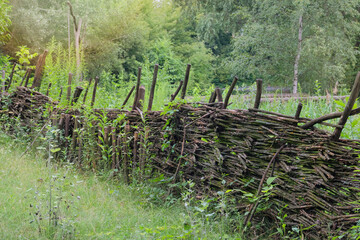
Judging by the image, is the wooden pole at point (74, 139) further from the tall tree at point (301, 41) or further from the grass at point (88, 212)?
the tall tree at point (301, 41)

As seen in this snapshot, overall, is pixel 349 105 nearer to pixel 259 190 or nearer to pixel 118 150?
pixel 259 190

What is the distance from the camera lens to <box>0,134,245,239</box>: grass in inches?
123

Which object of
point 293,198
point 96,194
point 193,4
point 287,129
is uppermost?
point 193,4

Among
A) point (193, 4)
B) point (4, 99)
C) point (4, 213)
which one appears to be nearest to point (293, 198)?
point (4, 213)

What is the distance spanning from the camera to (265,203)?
3203 mm

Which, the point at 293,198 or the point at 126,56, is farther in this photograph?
the point at 126,56

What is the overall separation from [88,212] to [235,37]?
20983 millimetres

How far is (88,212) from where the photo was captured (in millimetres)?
3729

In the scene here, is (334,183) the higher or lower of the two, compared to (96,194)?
higher

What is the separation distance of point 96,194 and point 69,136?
6.07ft

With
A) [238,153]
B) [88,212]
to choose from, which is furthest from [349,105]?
[88,212]

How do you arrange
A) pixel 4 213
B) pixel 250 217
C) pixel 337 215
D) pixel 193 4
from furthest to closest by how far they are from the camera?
pixel 193 4 < pixel 4 213 < pixel 250 217 < pixel 337 215

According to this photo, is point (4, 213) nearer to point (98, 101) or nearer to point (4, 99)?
point (98, 101)

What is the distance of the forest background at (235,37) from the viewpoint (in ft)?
62.6
